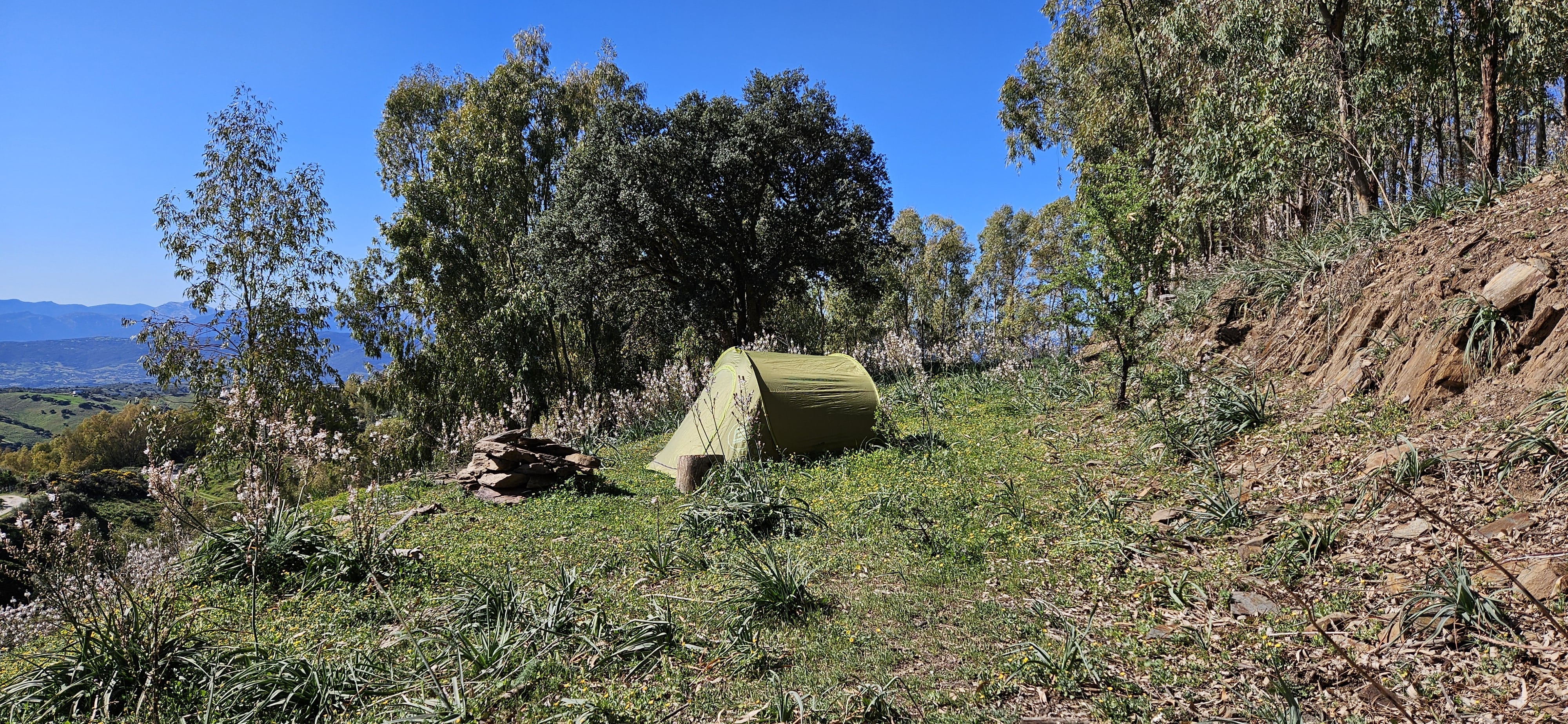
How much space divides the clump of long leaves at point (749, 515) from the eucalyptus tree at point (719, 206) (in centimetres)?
1263

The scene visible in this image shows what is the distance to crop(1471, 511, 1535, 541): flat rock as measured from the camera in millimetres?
4516

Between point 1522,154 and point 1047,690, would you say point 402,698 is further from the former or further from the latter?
point 1522,154

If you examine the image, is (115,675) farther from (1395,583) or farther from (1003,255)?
(1003,255)

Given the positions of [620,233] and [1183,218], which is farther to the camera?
[620,233]

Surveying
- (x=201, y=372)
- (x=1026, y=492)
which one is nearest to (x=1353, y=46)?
(x=1026, y=492)

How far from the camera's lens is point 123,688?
454 centimetres

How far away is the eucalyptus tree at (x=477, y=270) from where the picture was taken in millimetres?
20594

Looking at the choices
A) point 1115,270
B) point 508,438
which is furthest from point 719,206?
point 1115,270

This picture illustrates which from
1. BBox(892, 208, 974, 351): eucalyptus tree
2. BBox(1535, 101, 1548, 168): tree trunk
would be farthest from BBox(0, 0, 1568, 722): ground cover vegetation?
BBox(892, 208, 974, 351): eucalyptus tree

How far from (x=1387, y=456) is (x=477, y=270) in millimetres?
21371

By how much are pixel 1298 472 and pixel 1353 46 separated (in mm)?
9688

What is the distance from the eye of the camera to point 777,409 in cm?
945

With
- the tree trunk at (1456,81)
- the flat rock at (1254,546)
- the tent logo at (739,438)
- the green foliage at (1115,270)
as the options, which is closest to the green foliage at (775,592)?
the flat rock at (1254,546)

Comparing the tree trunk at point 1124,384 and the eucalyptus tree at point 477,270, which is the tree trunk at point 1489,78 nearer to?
the tree trunk at point 1124,384
